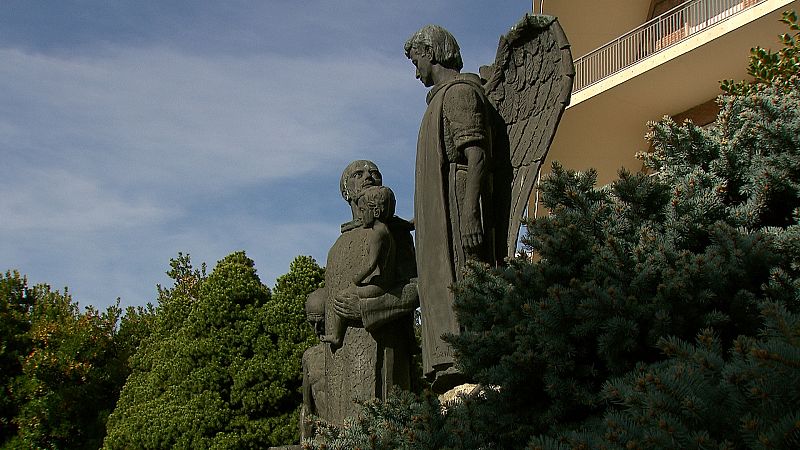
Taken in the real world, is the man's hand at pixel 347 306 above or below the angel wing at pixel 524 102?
below

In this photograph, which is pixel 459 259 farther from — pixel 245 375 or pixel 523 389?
pixel 245 375

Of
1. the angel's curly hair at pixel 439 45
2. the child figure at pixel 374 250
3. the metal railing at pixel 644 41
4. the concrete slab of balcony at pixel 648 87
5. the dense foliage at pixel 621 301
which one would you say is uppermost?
the metal railing at pixel 644 41

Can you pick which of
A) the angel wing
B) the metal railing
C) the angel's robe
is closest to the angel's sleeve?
the angel's robe

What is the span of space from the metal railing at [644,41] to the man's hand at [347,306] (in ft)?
41.0

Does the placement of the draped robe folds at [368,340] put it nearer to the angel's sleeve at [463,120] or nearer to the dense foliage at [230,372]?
the angel's sleeve at [463,120]

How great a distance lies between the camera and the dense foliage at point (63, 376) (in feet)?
66.5

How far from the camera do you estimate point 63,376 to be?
66.9 feet

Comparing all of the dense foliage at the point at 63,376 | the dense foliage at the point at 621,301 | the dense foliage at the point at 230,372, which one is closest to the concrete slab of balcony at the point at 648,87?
the dense foliage at the point at 230,372

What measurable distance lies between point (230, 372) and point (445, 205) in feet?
31.7

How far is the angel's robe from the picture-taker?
19.5ft

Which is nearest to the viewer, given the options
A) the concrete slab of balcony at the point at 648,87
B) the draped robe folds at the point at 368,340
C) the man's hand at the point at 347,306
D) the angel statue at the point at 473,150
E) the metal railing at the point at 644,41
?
the angel statue at the point at 473,150

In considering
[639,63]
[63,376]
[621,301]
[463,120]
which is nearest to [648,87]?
[639,63]

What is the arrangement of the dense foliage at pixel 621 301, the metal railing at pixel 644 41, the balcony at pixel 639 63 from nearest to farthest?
the dense foliage at pixel 621 301 → the balcony at pixel 639 63 → the metal railing at pixel 644 41

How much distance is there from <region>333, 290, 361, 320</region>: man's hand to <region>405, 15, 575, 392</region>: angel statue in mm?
768
